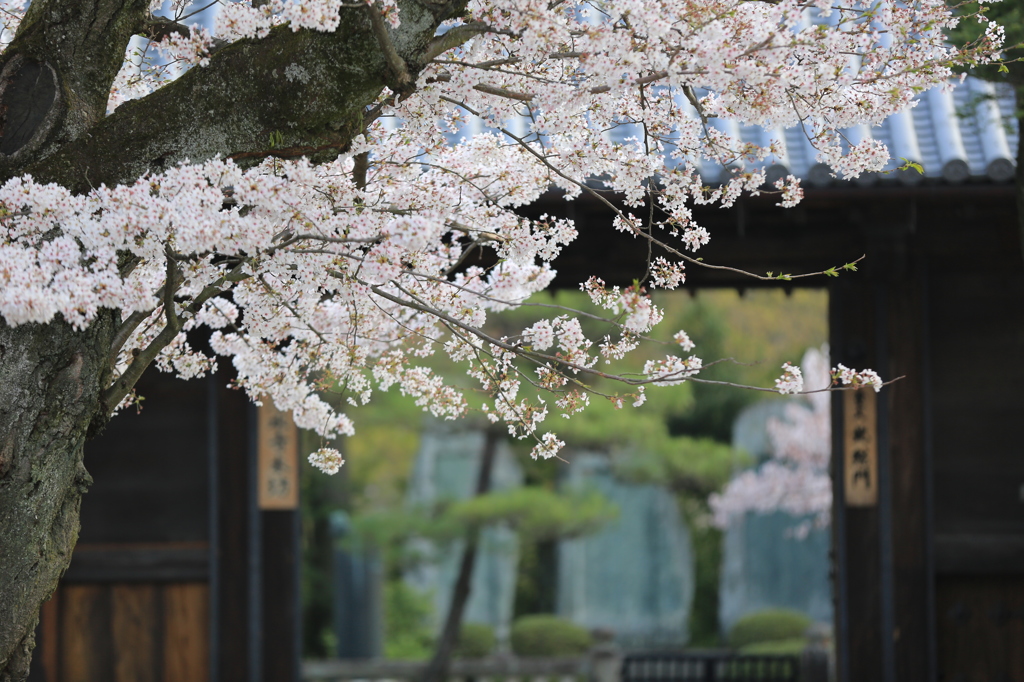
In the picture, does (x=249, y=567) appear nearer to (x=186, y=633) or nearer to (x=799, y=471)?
(x=186, y=633)

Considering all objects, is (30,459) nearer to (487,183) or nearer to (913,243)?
(487,183)

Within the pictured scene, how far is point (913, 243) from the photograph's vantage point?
19.0 feet

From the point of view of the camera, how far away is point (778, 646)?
509 inches

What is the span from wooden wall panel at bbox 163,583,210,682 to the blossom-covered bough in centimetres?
316

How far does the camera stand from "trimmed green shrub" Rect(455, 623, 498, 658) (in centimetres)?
1378

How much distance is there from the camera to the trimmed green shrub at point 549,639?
44.1 feet

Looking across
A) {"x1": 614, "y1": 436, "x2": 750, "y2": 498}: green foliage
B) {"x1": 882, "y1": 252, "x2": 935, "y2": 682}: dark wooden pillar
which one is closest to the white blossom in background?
{"x1": 614, "y1": 436, "x2": 750, "y2": 498}: green foliage

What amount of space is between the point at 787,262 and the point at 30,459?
4.81 m

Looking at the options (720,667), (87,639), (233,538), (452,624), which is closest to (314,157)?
(233,538)

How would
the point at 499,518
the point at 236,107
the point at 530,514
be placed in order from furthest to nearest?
the point at 499,518
the point at 530,514
the point at 236,107

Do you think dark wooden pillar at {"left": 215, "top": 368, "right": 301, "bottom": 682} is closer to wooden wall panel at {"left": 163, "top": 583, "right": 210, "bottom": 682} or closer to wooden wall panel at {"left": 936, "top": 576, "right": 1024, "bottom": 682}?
wooden wall panel at {"left": 163, "top": 583, "right": 210, "bottom": 682}

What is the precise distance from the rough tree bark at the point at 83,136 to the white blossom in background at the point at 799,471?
11187 millimetres

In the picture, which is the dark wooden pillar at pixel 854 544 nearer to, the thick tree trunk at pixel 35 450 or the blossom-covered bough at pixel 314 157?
the blossom-covered bough at pixel 314 157

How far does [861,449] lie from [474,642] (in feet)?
30.4
